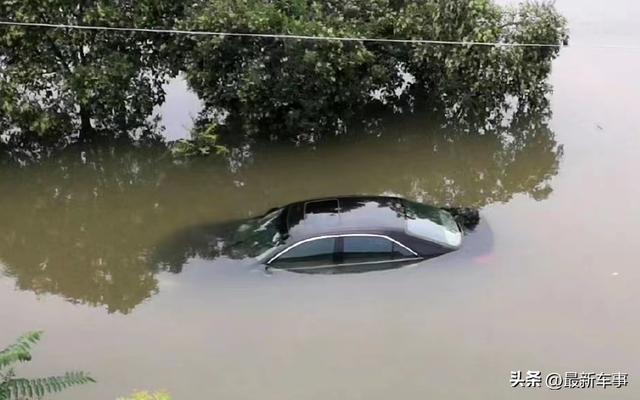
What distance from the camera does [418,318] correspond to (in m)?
8.41

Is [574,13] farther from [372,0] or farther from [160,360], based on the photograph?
[160,360]

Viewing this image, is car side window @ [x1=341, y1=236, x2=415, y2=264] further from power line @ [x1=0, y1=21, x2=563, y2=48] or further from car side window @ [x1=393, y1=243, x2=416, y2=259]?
power line @ [x1=0, y1=21, x2=563, y2=48]

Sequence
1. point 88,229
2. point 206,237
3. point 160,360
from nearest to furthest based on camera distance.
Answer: point 160,360, point 206,237, point 88,229

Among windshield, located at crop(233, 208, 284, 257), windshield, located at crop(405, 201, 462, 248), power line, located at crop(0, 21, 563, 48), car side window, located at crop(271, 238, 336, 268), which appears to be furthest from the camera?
power line, located at crop(0, 21, 563, 48)

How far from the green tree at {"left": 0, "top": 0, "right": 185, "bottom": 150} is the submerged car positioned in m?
4.50

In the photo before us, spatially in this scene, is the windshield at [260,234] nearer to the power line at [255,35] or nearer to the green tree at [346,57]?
the green tree at [346,57]

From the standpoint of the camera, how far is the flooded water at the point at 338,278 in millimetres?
7871

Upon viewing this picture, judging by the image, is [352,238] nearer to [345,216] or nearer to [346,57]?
[345,216]

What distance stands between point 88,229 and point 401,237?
5.00 meters

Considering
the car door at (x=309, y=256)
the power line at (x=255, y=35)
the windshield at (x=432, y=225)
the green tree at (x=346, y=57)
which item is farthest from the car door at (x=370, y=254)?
the power line at (x=255, y=35)

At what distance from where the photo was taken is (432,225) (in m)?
9.11

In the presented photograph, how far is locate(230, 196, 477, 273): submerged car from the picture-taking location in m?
8.66

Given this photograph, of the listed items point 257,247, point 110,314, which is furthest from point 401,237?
point 110,314

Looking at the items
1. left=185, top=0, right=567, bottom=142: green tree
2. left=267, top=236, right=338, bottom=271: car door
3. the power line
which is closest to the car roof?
left=267, top=236, right=338, bottom=271: car door
